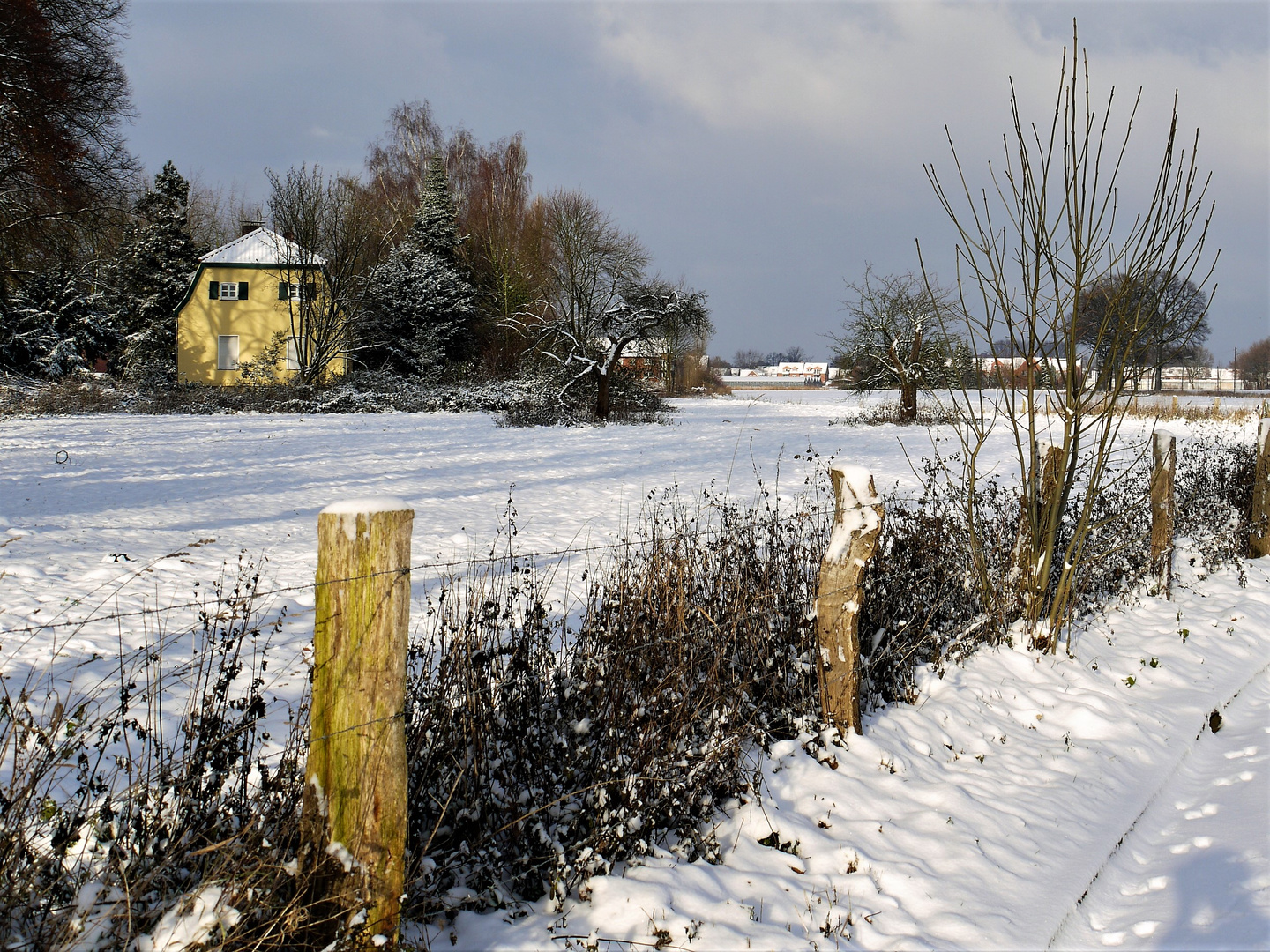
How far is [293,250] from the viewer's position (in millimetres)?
27562

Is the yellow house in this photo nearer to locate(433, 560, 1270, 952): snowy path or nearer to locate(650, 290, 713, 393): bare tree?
locate(650, 290, 713, 393): bare tree

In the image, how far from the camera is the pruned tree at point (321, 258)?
26812mm


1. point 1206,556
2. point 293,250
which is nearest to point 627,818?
point 1206,556

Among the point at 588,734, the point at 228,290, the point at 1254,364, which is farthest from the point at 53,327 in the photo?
the point at 1254,364

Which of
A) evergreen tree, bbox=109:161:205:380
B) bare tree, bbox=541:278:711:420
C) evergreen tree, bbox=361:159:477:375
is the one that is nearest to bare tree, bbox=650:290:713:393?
bare tree, bbox=541:278:711:420

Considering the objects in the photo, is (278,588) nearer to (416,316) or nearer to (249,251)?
(416,316)

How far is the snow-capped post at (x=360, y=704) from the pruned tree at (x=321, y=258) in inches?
1052

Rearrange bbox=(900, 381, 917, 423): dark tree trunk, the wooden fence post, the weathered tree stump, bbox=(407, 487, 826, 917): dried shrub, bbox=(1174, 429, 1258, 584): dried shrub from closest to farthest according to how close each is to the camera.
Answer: bbox=(407, 487, 826, 917): dried shrub, the weathered tree stump, bbox=(1174, 429, 1258, 584): dried shrub, the wooden fence post, bbox=(900, 381, 917, 423): dark tree trunk

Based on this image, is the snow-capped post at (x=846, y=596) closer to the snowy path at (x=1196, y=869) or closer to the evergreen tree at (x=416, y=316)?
the snowy path at (x=1196, y=869)

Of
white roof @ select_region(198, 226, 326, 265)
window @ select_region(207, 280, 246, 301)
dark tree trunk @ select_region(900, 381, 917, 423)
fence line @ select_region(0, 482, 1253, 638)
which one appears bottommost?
fence line @ select_region(0, 482, 1253, 638)

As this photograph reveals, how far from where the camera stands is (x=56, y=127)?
18562mm

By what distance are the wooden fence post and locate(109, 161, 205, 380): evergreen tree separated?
114ft

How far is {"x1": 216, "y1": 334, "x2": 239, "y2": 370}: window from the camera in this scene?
33.8m

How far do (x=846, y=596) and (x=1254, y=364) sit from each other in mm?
Answer: 85153
